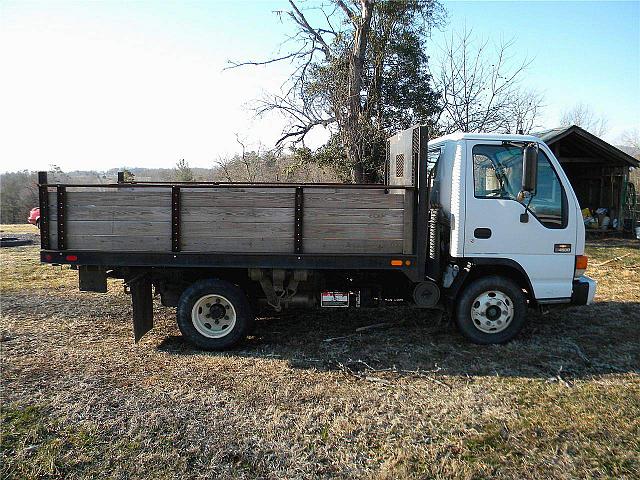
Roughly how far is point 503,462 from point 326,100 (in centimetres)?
1546

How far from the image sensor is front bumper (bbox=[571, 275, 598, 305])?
5.80 m

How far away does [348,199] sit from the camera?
5266mm

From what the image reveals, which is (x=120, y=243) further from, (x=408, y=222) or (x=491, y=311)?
(x=491, y=311)

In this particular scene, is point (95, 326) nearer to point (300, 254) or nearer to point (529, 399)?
point (300, 254)

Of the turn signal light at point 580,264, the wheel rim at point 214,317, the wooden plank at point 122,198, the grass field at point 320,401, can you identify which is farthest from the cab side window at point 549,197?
the wooden plank at point 122,198

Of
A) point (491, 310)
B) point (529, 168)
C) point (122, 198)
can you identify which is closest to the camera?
point (529, 168)

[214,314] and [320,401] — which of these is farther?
[214,314]

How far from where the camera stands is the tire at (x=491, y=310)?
5.73m

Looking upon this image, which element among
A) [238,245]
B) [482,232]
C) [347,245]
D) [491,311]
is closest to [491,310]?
[491,311]

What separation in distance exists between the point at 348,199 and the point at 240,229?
1171 millimetres

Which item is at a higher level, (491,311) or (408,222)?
(408,222)

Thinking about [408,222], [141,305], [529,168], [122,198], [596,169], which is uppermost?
[596,169]

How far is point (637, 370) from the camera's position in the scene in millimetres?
5137

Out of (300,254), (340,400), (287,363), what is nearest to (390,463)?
(340,400)
